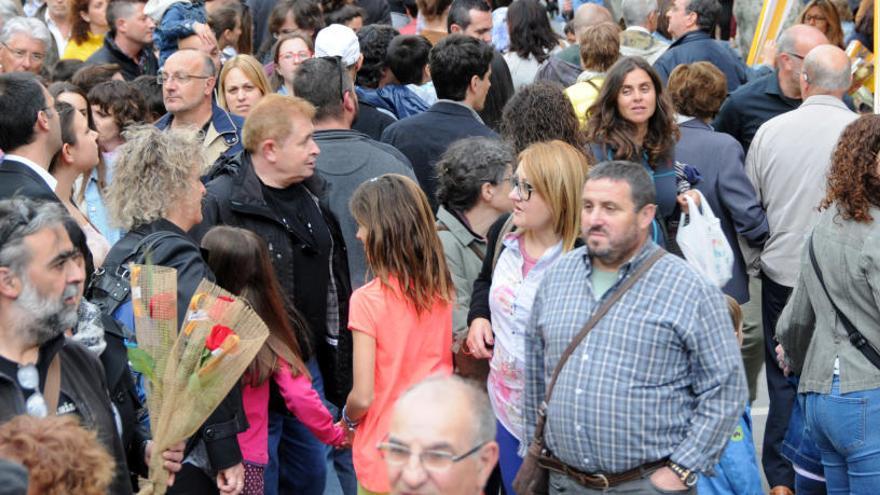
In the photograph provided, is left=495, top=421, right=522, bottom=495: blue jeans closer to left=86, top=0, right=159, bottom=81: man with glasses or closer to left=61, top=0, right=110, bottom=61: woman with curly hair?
left=86, top=0, right=159, bottom=81: man with glasses

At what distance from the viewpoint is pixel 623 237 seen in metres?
4.51

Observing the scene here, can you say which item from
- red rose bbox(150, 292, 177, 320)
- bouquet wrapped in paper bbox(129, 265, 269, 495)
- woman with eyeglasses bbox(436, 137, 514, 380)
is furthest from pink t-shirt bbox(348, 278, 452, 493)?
red rose bbox(150, 292, 177, 320)

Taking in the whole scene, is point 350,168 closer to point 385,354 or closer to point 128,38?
point 385,354

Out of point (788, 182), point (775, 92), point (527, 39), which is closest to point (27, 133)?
point (788, 182)

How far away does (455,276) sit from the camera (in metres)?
5.71

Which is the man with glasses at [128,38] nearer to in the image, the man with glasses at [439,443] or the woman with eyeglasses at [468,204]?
the woman with eyeglasses at [468,204]

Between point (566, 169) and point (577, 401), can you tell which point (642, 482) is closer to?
point (577, 401)

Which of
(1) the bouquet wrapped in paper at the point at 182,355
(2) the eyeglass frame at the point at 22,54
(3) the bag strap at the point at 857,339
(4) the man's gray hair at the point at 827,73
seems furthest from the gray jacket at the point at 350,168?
(2) the eyeglass frame at the point at 22,54

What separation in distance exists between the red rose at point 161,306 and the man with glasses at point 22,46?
180 inches

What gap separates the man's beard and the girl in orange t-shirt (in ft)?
4.66

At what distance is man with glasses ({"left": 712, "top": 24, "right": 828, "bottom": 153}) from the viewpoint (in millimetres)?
7793

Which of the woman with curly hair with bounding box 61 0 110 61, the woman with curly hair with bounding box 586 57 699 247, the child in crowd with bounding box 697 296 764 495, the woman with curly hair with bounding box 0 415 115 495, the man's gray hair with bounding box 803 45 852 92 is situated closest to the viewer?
the woman with curly hair with bounding box 0 415 115 495

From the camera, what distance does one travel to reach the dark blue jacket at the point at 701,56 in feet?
30.3

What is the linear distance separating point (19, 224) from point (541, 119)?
2950 mm
